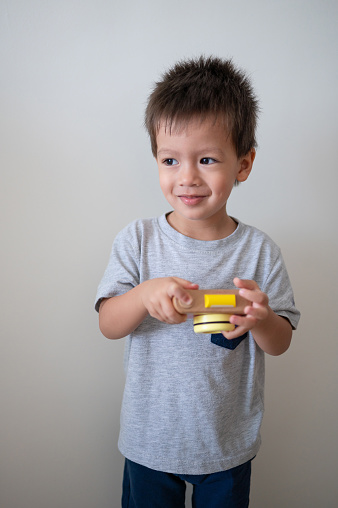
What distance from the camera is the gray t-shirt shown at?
28.4 inches

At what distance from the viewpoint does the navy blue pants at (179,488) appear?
2.44ft

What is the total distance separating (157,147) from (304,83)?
0.47m

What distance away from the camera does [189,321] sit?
744 millimetres

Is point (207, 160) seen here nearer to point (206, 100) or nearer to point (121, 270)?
point (206, 100)

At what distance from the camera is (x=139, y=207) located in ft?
3.17

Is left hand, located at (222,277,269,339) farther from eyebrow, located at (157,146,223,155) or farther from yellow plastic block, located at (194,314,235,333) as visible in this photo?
eyebrow, located at (157,146,223,155)

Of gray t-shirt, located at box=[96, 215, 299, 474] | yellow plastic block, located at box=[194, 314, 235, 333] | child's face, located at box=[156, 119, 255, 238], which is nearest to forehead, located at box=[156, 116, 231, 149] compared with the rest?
child's face, located at box=[156, 119, 255, 238]

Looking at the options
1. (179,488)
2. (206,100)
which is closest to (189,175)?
(206,100)

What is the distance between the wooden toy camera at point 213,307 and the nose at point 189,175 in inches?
7.7

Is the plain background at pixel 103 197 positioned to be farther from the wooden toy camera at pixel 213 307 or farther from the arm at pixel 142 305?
the wooden toy camera at pixel 213 307

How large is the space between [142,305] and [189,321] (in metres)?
0.12

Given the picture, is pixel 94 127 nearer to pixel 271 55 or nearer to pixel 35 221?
pixel 35 221

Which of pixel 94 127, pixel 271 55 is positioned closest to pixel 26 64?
pixel 94 127

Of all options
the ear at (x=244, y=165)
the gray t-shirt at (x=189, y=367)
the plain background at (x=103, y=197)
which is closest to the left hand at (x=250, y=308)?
the gray t-shirt at (x=189, y=367)
